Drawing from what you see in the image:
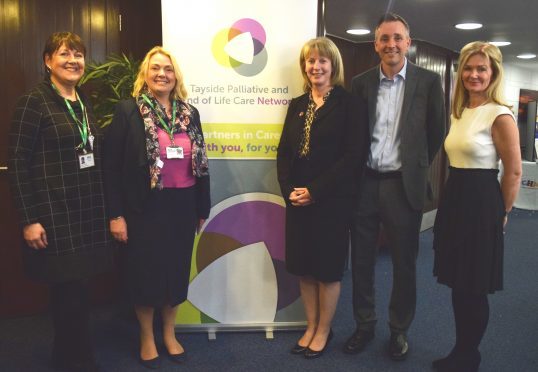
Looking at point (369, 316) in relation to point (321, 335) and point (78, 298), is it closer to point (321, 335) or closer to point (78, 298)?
point (321, 335)

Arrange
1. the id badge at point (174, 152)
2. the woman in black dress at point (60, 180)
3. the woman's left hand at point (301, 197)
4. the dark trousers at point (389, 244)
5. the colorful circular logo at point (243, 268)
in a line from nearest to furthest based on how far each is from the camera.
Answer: the woman in black dress at point (60, 180) < the id badge at point (174, 152) < the woman's left hand at point (301, 197) < the dark trousers at point (389, 244) < the colorful circular logo at point (243, 268)

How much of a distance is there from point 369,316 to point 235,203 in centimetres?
96

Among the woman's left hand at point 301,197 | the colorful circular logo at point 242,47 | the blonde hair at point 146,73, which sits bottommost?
the woman's left hand at point 301,197

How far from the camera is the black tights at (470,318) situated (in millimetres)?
2289

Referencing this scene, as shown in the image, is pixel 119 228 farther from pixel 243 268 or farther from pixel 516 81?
pixel 516 81

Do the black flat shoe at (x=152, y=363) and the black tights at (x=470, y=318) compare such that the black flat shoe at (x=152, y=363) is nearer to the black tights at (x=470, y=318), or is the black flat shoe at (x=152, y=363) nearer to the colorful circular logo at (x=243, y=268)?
the colorful circular logo at (x=243, y=268)

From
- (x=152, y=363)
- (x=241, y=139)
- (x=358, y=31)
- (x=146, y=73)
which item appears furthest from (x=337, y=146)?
(x=358, y=31)

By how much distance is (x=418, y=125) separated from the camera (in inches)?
95.8

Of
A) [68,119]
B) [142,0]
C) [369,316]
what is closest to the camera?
[68,119]

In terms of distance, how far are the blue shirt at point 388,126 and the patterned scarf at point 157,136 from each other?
34.4 inches

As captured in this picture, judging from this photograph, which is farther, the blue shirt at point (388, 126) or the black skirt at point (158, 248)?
the blue shirt at point (388, 126)

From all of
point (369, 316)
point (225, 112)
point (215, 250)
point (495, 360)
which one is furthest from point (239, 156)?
point (495, 360)

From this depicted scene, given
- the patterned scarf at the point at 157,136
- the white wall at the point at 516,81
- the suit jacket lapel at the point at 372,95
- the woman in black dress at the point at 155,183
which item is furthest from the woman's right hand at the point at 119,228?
the white wall at the point at 516,81

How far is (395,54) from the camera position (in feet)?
7.98
